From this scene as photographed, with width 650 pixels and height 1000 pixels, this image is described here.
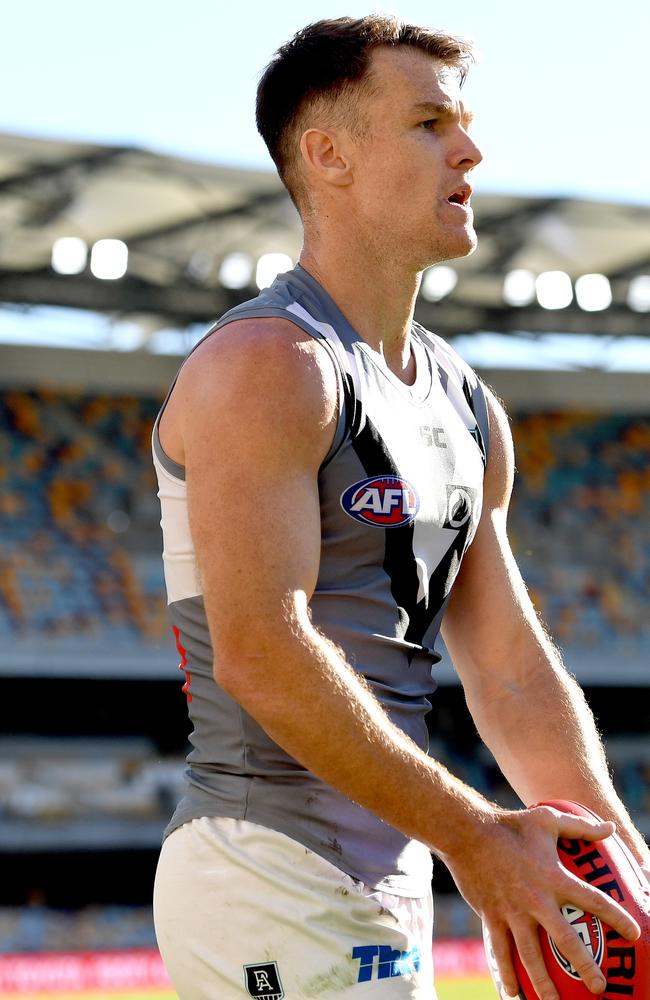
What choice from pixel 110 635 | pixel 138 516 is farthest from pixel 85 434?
pixel 110 635

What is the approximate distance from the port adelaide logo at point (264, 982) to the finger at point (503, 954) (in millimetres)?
379

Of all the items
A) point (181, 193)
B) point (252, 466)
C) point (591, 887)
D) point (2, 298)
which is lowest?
point (591, 887)

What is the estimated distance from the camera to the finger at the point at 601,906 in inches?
92.5

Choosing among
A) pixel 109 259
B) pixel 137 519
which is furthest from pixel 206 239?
pixel 137 519

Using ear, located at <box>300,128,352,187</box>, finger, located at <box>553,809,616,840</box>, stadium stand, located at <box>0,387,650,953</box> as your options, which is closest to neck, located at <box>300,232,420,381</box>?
ear, located at <box>300,128,352,187</box>

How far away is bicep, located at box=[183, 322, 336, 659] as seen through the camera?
7.86 feet

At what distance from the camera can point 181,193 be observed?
2055 centimetres

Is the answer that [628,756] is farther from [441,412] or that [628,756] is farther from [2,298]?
[441,412]

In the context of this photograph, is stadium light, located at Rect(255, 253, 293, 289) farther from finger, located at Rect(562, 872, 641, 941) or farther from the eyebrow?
finger, located at Rect(562, 872, 641, 941)

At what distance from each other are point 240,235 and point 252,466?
1979 cm

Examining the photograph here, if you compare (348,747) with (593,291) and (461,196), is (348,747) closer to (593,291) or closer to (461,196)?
(461,196)

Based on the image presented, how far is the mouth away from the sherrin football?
124 centimetres

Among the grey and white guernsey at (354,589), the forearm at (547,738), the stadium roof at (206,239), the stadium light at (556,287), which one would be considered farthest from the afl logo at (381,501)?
the stadium light at (556,287)

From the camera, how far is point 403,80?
2783 millimetres
